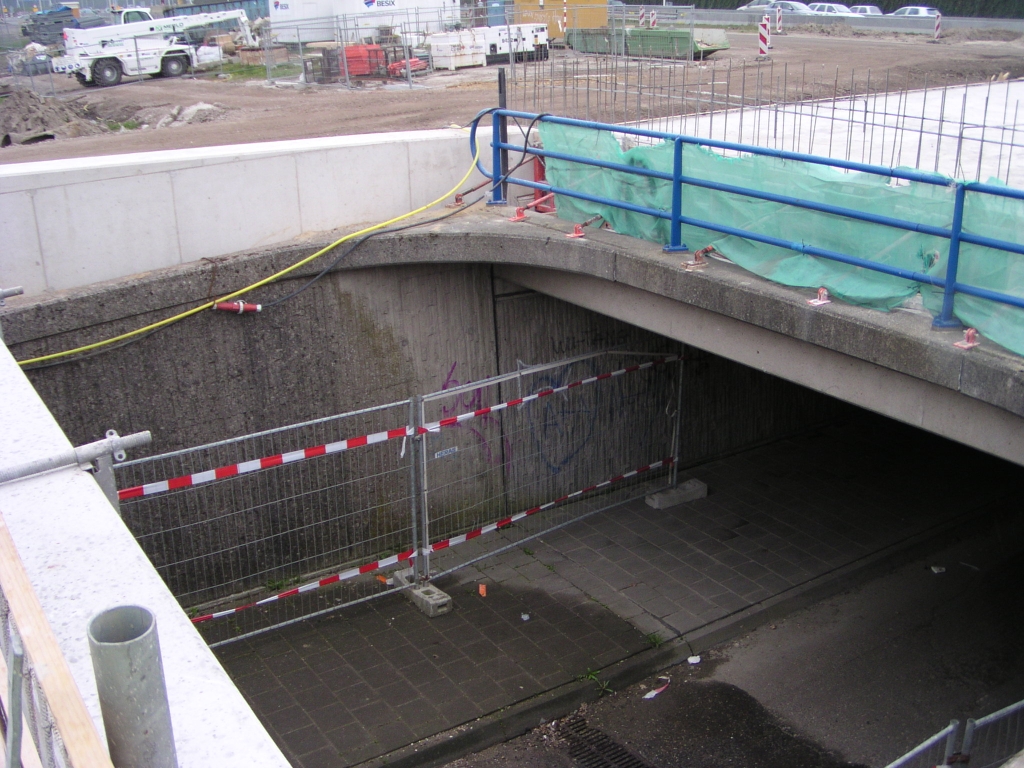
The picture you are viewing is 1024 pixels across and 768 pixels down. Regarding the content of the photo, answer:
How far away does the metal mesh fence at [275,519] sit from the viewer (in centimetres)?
755

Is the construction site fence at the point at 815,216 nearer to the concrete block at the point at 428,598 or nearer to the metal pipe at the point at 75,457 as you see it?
the concrete block at the point at 428,598

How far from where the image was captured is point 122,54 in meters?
28.8

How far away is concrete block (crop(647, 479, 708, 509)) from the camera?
1003 centimetres

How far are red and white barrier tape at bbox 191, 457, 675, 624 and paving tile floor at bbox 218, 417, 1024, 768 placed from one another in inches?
10.8

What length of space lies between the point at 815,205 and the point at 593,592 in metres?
3.93

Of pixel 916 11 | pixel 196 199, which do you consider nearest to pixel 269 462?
pixel 196 199

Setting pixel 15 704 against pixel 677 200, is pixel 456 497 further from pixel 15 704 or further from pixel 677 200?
pixel 15 704

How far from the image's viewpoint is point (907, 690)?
725cm

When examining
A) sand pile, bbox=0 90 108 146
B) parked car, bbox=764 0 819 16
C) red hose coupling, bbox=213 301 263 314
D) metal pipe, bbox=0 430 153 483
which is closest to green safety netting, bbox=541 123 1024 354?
red hose coupling, bbox=213 301 263 314

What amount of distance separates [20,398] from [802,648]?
20.8 feet

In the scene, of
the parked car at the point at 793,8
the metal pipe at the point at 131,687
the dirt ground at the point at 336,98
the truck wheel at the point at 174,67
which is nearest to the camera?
the metal pipe at the point at 131,687

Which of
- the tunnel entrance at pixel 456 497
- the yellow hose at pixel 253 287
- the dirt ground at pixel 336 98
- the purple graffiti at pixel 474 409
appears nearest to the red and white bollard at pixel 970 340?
the tunnel entrance at pixel 456 497

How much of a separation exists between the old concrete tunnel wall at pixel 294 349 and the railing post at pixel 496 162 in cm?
80

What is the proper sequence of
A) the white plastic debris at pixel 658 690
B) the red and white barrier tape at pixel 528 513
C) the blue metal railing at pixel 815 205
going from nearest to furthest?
the blue metal railing at pixel 815 205 → the white plastic debris at pixel 658 690 → the red and white barrier tape at pixel 528 513
